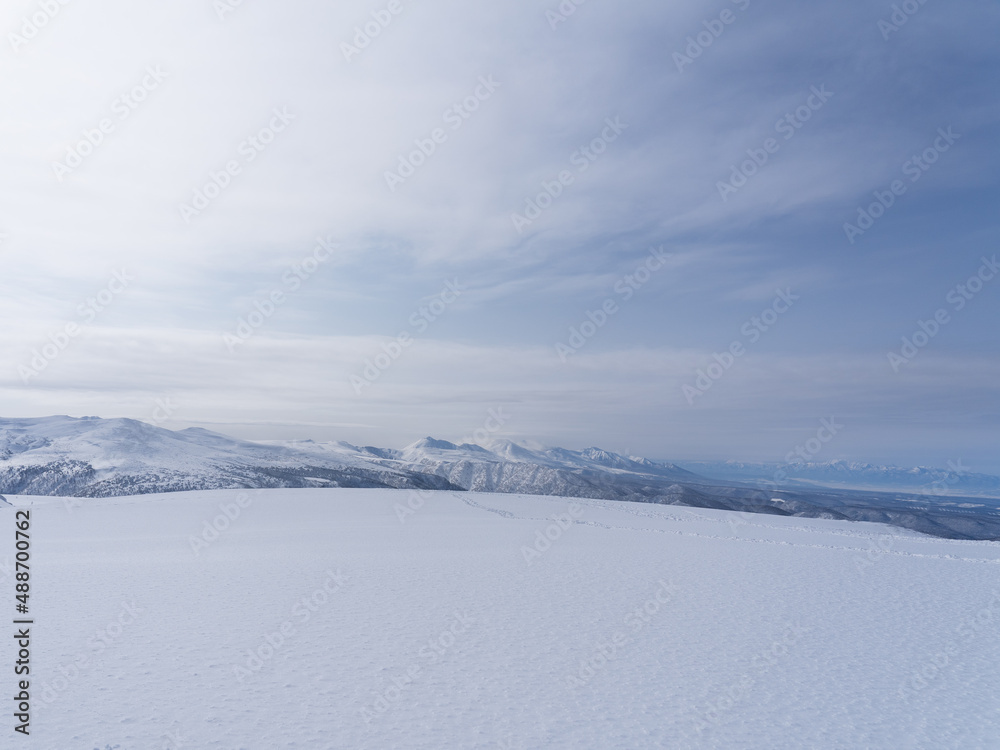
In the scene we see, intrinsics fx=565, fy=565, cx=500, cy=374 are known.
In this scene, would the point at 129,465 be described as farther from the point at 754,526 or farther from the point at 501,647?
the point at 501,647

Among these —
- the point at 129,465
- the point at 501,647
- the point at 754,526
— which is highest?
the point at 129,465

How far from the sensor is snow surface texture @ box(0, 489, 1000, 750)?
9.38m

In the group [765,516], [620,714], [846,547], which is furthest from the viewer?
[765,516]

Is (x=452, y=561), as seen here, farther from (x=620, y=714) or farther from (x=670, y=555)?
(x=620, y=714)

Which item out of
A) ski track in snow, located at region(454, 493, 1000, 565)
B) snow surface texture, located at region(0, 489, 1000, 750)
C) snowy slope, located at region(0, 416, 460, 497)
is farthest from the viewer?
snowy slope, located at region(0, 416, 460, 497)

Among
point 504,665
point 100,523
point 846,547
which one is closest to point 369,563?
point 504,665

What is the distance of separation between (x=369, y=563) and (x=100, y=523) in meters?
22.1

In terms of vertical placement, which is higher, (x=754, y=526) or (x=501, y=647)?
(x=501, y=647)

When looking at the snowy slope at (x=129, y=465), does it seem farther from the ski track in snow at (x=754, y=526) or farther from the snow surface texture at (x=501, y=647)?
the snow surface texture at (x=501, y=647)

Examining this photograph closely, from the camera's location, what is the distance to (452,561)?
2272 centimetres

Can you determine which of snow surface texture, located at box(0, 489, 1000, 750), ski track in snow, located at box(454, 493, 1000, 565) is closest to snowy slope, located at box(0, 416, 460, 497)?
ski track in snow, located at box(454, 493, 1000, 565)

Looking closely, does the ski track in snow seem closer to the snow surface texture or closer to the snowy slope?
the snow surface texture

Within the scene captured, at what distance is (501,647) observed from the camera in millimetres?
12898

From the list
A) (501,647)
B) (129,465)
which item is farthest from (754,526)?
(129,465)
